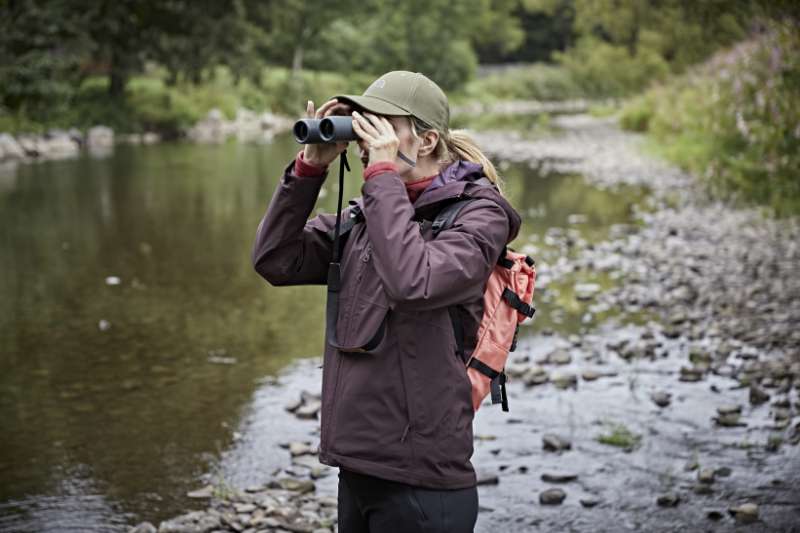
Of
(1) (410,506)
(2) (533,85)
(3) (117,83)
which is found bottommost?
(2) (533,85)

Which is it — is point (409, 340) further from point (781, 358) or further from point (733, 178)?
point (733, 178)

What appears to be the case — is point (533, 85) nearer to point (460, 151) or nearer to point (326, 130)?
point (460, 151)

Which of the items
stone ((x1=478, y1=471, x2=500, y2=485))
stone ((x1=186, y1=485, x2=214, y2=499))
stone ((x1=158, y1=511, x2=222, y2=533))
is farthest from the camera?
stone ((x1=478, y1=471, x2=500, y2=485))

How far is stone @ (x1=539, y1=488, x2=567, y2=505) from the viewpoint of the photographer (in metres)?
5.03

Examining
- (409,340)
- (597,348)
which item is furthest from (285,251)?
(597,348)

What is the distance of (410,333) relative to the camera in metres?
2.66

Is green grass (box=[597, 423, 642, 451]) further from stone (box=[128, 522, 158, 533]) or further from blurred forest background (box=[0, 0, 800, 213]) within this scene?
blurred forest background (box=[0, 0, 800, 213])

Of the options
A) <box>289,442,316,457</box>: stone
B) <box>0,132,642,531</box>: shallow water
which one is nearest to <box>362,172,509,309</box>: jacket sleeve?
<box>0,132,642,531</box>: shallow water

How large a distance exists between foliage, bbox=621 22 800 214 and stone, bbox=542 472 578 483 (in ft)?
23.6

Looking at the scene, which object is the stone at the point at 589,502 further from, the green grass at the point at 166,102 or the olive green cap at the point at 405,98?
the green grass at the point at 166,102

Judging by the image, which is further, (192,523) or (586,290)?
(586,290)

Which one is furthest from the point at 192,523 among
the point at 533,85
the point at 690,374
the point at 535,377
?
the point at 533,85

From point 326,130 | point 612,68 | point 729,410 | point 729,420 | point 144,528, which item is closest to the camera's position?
point 326,130

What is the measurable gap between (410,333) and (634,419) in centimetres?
394
